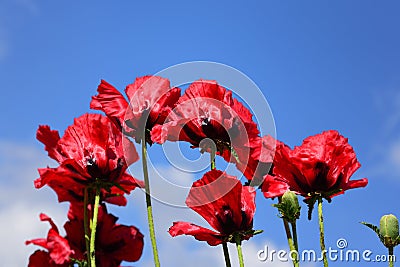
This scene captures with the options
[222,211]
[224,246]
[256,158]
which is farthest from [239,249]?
[256,158]

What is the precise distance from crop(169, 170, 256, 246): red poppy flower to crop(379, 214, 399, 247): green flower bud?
407mm

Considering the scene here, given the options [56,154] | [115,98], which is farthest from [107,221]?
[115,98]

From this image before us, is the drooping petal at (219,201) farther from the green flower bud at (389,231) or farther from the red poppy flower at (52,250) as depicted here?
the green flower bud at (389,231)

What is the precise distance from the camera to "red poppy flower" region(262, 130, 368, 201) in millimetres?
1735

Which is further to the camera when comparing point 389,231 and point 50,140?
point 389,231

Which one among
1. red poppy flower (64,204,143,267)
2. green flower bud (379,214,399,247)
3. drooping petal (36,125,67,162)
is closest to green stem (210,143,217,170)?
red poppy flower (64,204,143,267)

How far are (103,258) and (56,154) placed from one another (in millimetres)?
309

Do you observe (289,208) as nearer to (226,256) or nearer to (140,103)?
(226,256)

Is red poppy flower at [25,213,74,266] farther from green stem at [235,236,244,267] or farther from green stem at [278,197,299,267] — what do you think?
green stem at [278,197,299,267]

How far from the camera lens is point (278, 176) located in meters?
1.73

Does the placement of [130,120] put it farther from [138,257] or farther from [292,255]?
[292,255]

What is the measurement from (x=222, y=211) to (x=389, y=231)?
1.67ft

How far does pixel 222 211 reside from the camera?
1625 mm

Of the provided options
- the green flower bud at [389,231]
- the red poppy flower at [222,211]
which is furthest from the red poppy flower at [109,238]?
the green flower bud at [389,231]
